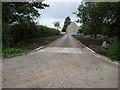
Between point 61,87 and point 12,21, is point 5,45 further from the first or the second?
point 61,87

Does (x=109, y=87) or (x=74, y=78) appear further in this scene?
(x=74, y=78)

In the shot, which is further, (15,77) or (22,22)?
(22,22)

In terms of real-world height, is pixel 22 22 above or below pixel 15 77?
above

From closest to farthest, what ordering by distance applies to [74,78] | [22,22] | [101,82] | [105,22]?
[101,82] < [74,78] < [105,22] < [22,22]

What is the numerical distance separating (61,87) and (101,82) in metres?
1.30

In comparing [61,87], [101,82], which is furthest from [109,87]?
[61,87]

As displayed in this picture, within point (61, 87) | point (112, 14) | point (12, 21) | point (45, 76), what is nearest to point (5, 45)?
point (12, 21)

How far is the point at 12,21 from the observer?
8.15 m

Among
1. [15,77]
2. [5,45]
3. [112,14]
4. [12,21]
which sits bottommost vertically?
[15,77]

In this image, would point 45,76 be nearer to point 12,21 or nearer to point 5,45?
point 5,45

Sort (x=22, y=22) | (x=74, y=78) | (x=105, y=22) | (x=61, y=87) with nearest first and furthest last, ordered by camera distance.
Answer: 1. (x=61, y=87)
2. (x=74, y=78)
3. (x=105, y=22)
4. (x=22, y=22)

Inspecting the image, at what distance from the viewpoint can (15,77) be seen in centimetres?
279

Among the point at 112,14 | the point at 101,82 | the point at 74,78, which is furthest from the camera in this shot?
the point at 112,14

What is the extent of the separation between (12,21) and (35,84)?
781 cm
